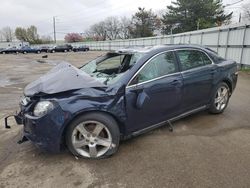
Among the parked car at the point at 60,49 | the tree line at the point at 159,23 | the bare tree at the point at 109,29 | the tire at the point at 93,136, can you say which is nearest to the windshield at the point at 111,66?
the tire at the point at 93,136

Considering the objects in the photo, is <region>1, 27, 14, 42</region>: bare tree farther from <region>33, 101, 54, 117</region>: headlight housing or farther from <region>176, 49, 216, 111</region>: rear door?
<region>33, 101, 54, 117</region>: headlight housing

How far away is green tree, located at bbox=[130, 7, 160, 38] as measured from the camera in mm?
62250

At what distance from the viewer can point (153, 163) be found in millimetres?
3230

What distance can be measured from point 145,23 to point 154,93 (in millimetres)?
62554

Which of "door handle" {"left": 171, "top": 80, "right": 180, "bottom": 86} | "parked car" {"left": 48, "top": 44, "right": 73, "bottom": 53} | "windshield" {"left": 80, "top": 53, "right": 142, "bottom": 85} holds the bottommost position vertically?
"parked car" {"left": 48, "top": 44, "right": 73, "bottom": 53}

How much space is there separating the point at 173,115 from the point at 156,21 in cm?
6139

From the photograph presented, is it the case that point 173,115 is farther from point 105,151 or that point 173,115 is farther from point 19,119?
point 19,119

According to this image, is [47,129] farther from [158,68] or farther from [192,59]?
[192,59]

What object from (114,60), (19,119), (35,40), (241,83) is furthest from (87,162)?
(35,40)

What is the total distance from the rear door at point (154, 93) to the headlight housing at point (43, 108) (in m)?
1.07

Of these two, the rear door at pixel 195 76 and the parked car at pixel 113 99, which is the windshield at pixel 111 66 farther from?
the rear door at pixel 195 76

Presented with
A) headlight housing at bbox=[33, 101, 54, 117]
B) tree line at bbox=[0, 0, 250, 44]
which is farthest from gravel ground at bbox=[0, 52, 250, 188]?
tree line at bbox=[0, 0, 250, 44]

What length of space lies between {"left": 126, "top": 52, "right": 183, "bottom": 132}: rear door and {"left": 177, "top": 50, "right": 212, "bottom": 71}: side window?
0.66 ft

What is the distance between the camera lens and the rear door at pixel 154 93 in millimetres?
3535
